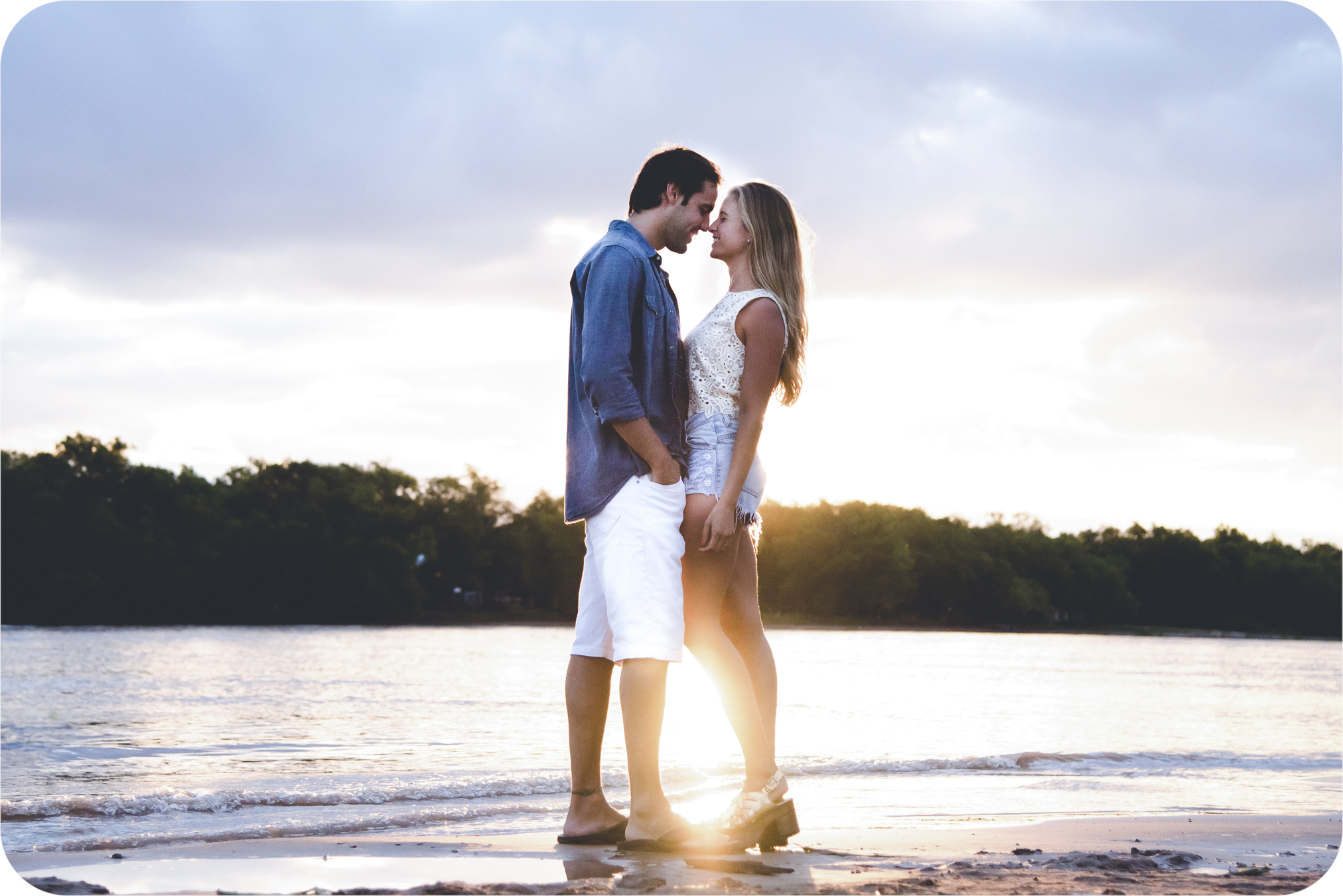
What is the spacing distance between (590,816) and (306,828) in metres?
1.29

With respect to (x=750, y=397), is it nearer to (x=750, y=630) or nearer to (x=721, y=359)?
(x=721, y=359)

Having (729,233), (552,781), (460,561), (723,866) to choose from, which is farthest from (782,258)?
(460,561)

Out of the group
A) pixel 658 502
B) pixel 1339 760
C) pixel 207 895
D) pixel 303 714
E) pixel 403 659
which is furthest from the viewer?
pixel 403 659

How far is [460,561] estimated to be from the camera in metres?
69.9

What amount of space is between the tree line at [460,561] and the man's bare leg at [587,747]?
53532 millimetres

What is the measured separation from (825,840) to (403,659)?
20213 millimetres

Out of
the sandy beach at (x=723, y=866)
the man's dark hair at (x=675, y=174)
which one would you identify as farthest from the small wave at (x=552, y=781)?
the man's dark hair at (x=675, y=174)

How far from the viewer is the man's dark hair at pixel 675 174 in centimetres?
360

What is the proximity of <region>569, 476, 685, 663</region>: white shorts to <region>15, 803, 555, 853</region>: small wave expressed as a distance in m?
1.61

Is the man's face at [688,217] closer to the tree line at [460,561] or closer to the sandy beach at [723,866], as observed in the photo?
the sandy beach at [723,866]

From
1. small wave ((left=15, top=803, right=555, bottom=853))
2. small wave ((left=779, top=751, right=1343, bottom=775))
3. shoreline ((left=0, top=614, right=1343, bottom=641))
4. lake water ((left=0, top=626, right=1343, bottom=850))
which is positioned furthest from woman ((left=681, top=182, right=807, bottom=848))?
shoreline ((left=0, top=614, right=1343, bottom=641))

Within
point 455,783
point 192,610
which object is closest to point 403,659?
point 455,783

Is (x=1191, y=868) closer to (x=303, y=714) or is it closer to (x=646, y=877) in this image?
(x=646, y=877)

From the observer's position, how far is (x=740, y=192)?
3.61 meters
